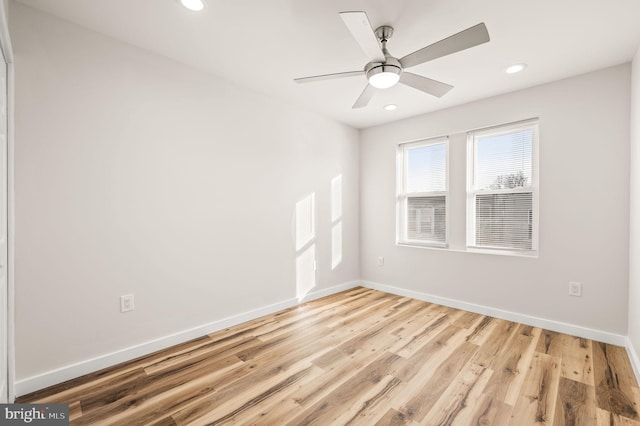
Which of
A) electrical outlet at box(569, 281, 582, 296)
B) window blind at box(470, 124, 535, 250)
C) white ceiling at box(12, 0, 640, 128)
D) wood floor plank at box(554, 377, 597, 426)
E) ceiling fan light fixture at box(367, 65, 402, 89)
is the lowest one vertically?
wood floor plank at box(554, 377, 597, 426)

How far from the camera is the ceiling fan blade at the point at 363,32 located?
1450 mm

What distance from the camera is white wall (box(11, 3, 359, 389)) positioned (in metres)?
1.90

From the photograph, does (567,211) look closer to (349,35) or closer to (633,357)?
(633,357)

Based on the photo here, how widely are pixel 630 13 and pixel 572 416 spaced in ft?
8.36

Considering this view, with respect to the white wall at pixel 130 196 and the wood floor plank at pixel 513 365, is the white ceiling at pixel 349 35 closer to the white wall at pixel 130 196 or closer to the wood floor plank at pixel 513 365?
the white wall at pixel 130 196

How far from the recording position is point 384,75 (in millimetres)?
1952

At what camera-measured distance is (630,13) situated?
1.88m

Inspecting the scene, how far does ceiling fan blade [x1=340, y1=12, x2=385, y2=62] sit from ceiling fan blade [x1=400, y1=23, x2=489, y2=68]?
22cm

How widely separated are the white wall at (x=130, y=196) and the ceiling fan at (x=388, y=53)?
4.08 ft

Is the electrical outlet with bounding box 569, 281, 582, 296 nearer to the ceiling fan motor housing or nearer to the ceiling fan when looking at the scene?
the ceiling fan

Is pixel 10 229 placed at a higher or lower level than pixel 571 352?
higher

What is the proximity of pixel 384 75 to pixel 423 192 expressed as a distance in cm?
228

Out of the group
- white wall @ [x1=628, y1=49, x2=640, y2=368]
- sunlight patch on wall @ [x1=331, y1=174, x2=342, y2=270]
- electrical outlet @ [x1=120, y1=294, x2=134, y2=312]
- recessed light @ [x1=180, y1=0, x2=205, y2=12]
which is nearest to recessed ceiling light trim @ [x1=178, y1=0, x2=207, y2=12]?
recessed light @ [x1=180, y1=0, x2=205, y2=12]

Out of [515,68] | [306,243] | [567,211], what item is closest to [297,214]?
[306,243]
